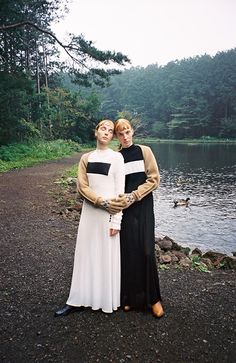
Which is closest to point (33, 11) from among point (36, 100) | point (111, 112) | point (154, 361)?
point (36, 100)

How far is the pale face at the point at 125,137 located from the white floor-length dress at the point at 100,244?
214 mm

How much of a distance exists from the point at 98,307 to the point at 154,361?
0.85 metres

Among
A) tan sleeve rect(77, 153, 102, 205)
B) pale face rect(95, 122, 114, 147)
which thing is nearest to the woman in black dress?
pale face rect(95, 122, 114, 147)

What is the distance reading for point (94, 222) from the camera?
3.27 meters

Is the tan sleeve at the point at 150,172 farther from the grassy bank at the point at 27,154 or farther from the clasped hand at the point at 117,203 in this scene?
the grassy bank at the point at 27,154

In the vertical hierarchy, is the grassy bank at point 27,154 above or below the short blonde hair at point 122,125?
below

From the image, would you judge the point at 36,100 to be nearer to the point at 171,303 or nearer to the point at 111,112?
the point at 171,303

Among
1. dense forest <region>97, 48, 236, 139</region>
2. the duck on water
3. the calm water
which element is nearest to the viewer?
the calm water

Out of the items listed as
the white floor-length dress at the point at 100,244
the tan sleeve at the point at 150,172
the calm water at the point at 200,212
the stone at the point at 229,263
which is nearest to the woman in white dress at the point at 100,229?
the white floor-length dress at the point at 100,244

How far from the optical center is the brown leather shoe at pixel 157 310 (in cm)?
343

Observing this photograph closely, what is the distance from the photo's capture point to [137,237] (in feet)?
11.0

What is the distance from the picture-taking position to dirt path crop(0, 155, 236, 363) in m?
2.88

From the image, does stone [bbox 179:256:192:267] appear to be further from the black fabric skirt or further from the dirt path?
the black fabric skirt

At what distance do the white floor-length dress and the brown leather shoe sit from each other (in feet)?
1.44
